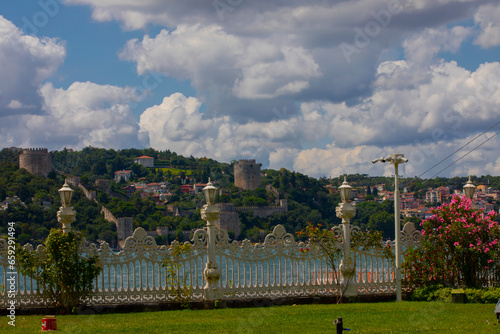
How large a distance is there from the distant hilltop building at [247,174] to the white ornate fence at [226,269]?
10509 cm

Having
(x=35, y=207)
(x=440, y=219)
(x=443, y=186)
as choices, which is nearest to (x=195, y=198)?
(x=35, y=207)

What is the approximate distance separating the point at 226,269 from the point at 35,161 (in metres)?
90.1

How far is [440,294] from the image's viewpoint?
37.0 ft

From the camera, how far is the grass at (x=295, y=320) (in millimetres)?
8195

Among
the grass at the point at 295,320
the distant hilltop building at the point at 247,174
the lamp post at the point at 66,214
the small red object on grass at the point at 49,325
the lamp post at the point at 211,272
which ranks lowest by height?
the grass at the point at 295,320

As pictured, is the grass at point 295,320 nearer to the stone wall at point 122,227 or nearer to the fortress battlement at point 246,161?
the stone wall at point 122,227

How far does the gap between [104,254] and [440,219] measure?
22.8ft

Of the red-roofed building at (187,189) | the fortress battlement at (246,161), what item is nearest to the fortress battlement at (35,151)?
the red-roofed building at (187,189)

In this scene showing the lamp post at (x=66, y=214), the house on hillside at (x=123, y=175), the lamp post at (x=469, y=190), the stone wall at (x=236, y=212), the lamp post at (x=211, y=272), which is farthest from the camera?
the house on hillside at (x=123, y=175)

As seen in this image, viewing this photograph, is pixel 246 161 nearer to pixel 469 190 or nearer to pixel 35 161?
pixel 35 161

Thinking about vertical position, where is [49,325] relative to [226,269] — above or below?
below

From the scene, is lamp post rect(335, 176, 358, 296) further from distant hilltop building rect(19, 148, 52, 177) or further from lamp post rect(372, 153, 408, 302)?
distant hilltop building rect(19, 148, 52, 177)

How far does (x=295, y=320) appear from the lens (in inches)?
356

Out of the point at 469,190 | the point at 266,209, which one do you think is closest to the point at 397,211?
the point at 469,190
